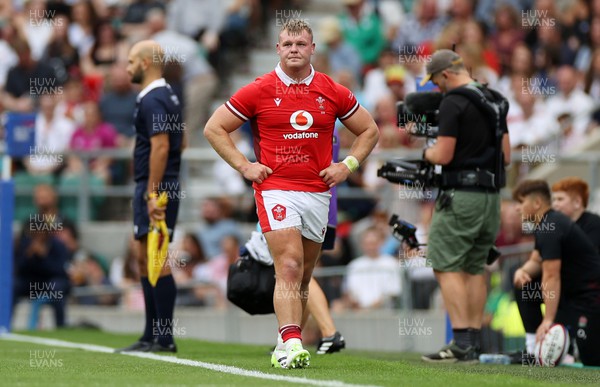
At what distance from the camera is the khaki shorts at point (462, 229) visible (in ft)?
37.1

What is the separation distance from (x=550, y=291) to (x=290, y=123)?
286cm

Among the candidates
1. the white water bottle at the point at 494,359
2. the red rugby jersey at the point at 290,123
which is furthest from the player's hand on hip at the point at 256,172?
the white water bottle at the point at 494,359

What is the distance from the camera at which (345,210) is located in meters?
18.5

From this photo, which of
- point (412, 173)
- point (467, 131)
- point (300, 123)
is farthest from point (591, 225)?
point (300, 123)

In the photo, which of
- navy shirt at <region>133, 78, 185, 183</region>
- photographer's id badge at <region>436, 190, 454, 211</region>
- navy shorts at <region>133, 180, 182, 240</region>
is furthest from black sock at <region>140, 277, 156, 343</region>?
photographer's id badge at <region>436, 190, 454, 211</region>

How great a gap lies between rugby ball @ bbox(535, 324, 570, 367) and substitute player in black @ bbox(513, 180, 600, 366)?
8 cm

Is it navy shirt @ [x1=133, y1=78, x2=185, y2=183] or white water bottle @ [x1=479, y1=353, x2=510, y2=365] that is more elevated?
navy shirt @ [x1=133, y1=78, x2=185, y2=183]

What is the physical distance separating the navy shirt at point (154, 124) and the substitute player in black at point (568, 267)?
112 inches

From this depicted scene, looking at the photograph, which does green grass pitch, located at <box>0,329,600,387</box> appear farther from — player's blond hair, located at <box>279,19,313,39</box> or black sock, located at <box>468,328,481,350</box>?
player's blond hair, located at <box>279,19,313,39</box>

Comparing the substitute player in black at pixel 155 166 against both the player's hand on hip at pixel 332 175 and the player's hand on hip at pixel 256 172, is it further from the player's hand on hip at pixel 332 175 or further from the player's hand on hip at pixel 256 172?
the player's hand on hip at pixel 332 175

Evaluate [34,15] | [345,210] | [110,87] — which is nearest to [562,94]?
[345,210]

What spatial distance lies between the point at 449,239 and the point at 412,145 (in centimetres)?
715

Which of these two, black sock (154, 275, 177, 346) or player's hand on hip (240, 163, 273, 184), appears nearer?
player's hand on hip (240, 163, 273, 184)

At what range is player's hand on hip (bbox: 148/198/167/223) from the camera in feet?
37.7
